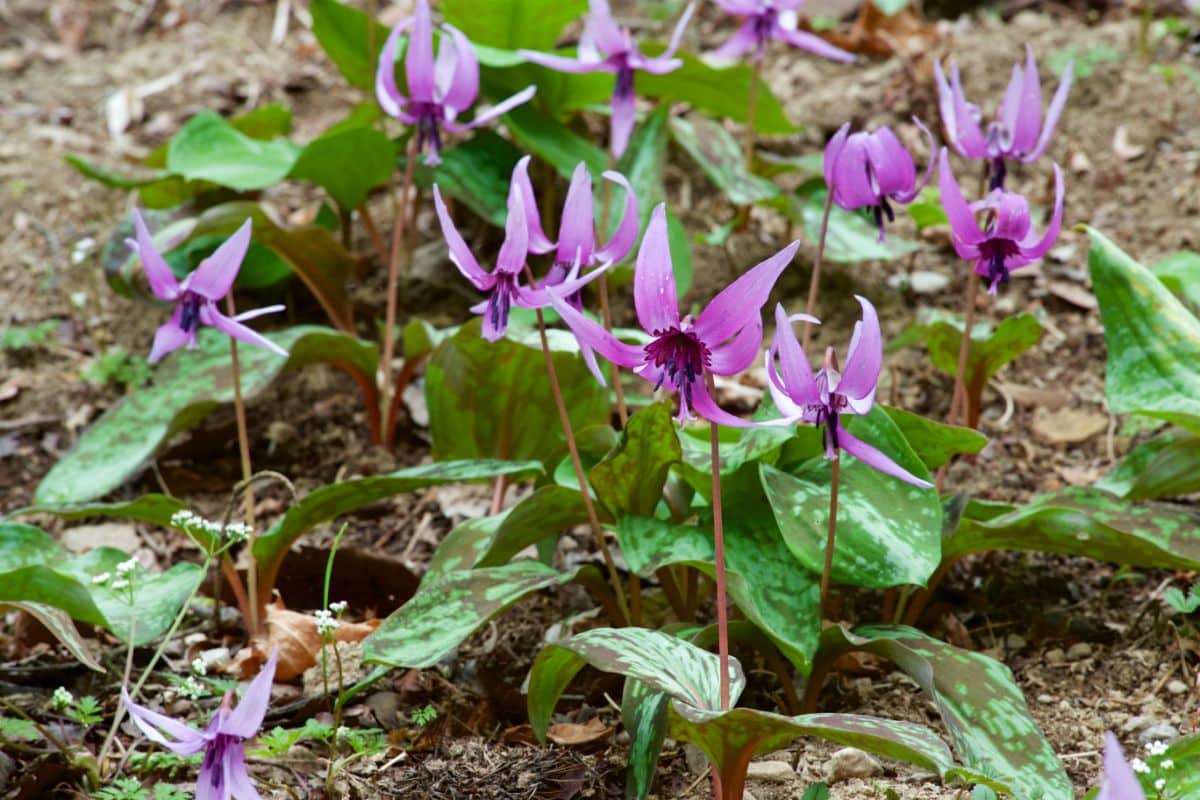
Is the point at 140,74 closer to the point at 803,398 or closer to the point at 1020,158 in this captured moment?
the point at 1020,158

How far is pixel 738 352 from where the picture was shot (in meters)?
1.32

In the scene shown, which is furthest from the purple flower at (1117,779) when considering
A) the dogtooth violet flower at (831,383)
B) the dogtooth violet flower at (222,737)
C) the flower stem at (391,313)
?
the flower stem at (391,313)

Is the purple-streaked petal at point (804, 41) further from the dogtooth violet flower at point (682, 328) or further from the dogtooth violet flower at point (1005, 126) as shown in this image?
the dogtooth violet flower at point (682, 328)

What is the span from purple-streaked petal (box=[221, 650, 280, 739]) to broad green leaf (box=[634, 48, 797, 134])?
208cm

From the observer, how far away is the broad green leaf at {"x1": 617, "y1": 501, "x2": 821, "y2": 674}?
66.8 inches

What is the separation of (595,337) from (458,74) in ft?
3.44

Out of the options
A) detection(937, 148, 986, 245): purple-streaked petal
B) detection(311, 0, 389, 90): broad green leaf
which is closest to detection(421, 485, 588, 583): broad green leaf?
detection(937, 148, 986, 245): purple-streaked petal

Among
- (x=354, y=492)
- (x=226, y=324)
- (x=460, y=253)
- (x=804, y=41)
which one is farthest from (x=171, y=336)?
(x=804, y=41)

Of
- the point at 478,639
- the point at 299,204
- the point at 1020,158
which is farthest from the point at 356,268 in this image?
the point at 1020,158

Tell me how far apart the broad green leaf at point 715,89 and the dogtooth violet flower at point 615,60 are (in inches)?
25.7

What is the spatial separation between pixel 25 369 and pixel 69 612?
1.48m

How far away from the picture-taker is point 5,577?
1.83m

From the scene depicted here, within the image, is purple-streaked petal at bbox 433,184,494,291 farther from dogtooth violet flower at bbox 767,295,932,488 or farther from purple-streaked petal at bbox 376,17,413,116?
purple-streaked petal at bbox 376,17,413,116

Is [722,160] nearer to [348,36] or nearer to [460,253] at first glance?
[348,36]
